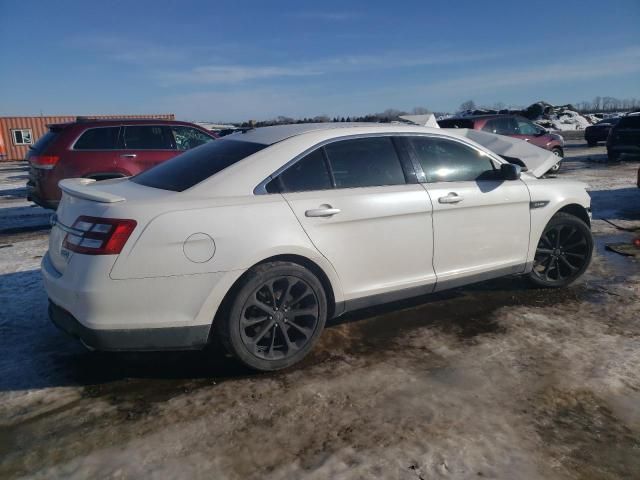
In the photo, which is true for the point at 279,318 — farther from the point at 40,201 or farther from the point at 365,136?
the point at 40,201

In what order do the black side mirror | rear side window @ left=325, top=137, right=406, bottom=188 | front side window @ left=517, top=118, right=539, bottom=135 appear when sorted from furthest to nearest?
front side window @ left=517, top=118, right=539, bottom=135
the black side mirror
rear side window @ left=325, top=137, right=406, bottom=188

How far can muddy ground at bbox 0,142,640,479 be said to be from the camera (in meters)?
2.43

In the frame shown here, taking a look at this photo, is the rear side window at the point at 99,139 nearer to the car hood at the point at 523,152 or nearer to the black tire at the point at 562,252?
the car hood at the point at 523,152

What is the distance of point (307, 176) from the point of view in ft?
11.5

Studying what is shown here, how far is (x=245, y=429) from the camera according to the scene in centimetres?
271

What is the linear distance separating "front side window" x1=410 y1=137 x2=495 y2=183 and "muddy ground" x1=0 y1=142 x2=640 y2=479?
3.83ft

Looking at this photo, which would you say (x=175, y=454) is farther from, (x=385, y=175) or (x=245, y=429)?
(x=385, y=175)

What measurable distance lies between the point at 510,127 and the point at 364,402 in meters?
13.2

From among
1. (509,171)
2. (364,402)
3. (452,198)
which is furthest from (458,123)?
(364,402)

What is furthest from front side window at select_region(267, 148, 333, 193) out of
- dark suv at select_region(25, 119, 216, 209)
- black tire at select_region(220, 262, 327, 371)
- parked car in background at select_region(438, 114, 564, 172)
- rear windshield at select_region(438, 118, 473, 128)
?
rear windshield at select_region(438, 118, 473, 128)

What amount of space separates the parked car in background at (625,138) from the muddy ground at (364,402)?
13.1m

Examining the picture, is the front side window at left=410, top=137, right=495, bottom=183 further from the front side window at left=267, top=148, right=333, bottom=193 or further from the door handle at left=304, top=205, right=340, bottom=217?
the door handle at left=304, top=205, right=340, bottom=217

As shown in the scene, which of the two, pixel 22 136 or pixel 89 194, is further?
pixel 22 136

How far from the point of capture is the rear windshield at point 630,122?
50.2 feet
